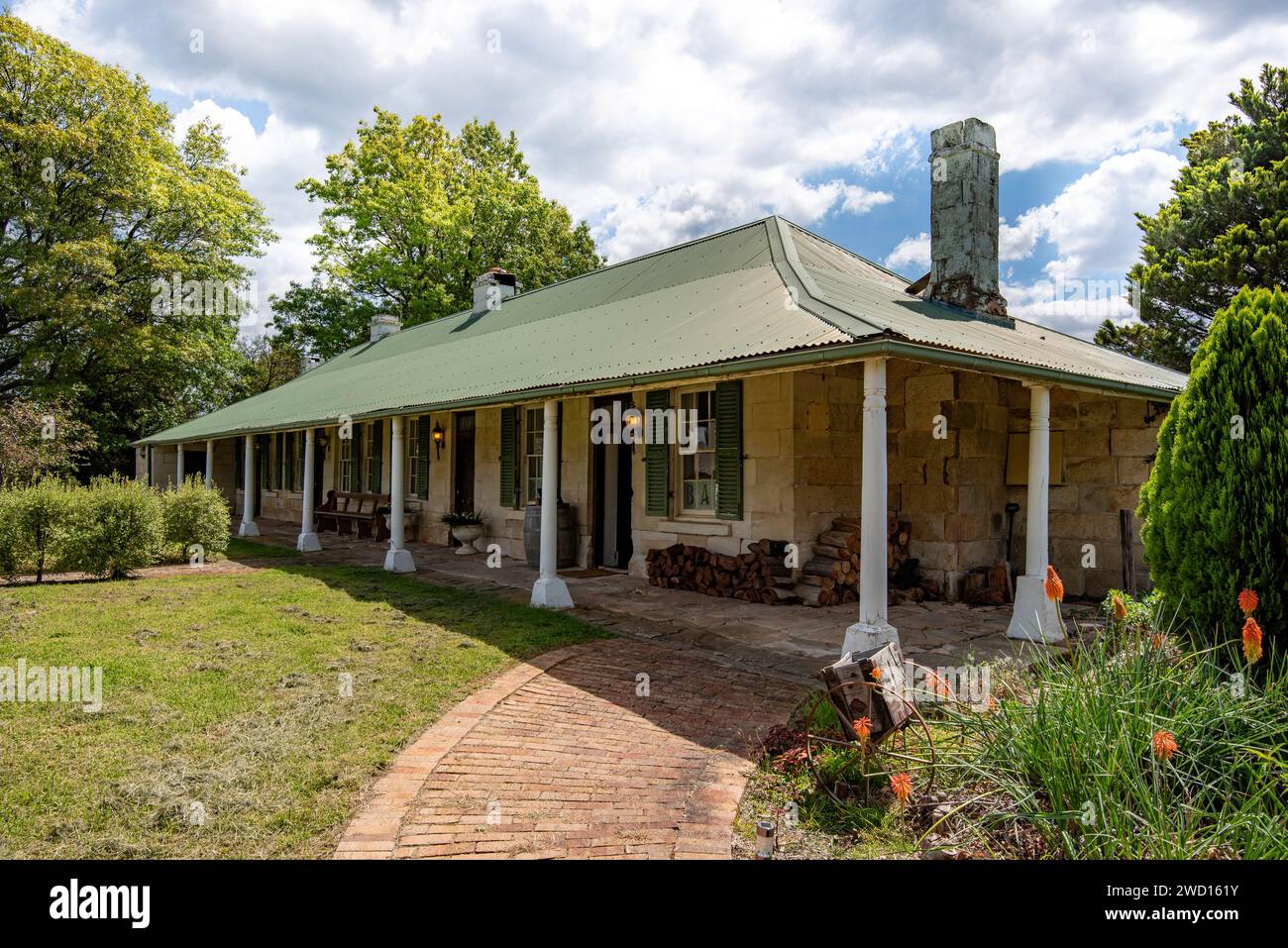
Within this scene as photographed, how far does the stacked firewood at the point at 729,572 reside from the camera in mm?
8547

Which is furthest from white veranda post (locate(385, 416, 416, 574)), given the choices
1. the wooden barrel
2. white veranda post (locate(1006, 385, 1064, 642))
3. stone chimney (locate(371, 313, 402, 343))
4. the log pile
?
stone chimney (locate(371, 313, 402, 343))

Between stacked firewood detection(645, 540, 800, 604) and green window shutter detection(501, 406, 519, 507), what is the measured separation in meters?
3.73

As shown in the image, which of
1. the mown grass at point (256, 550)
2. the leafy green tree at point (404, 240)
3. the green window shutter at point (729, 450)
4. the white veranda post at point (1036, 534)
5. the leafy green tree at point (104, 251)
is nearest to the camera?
the white veranda post at point (1036, 534)

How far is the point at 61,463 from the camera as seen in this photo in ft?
→ 58.1

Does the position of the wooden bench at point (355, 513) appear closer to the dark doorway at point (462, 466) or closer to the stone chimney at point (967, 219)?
the dark doorway at point (462, 466)

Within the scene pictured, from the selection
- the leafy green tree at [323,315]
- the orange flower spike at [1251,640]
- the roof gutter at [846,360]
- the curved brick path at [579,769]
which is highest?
the leafy green tree at [323,315]

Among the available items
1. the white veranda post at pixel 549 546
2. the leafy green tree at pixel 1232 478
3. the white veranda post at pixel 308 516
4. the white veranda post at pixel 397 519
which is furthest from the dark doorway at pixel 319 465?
the leafy green tree at pixel 1232 478

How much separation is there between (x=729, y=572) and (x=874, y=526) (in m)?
3.64

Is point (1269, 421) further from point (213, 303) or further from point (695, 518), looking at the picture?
point (213, 303)

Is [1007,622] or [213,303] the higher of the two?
[213,303]

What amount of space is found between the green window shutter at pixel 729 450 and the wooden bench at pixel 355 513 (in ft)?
29.0

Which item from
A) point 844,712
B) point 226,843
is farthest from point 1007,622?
point 226,843
